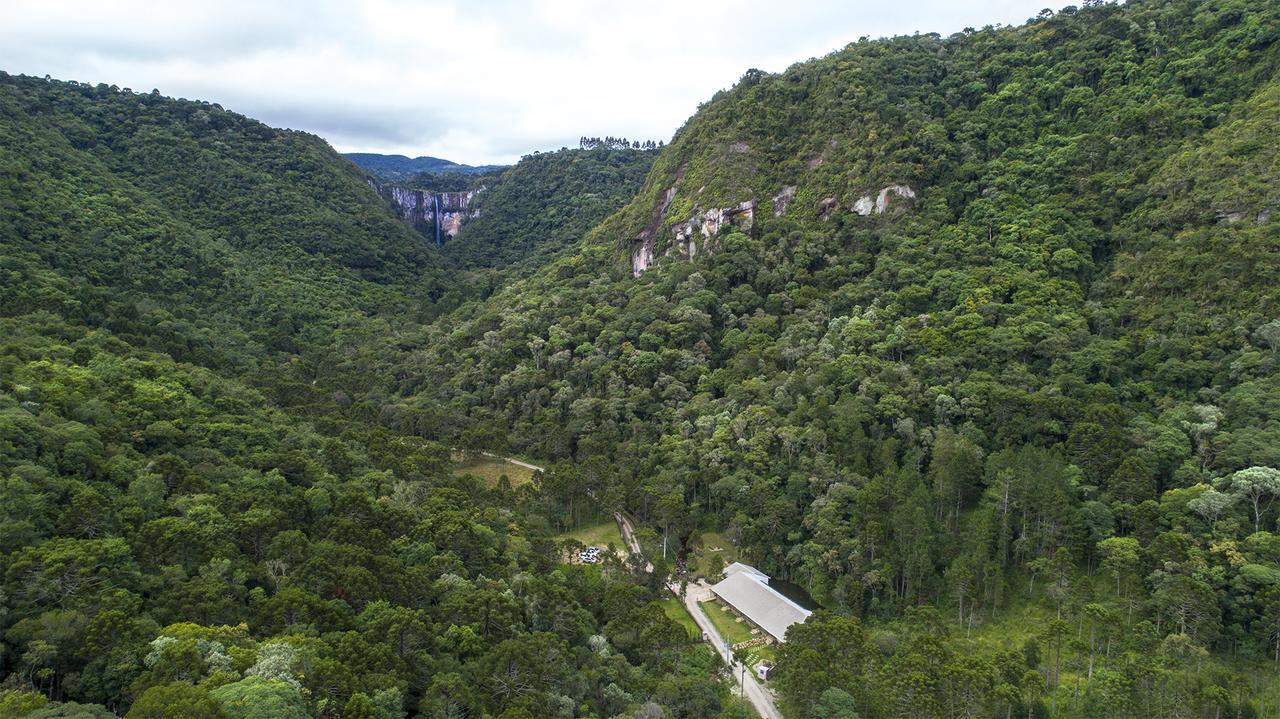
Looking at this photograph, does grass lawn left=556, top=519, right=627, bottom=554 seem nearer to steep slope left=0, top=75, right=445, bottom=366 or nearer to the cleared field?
the cleared field

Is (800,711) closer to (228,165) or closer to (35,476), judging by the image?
(35,476)

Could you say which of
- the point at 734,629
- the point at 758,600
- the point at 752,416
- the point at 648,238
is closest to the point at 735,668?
the point at 734,629

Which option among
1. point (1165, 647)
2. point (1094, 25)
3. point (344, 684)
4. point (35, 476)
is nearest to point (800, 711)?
point (1165, 647)

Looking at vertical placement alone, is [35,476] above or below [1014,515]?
above

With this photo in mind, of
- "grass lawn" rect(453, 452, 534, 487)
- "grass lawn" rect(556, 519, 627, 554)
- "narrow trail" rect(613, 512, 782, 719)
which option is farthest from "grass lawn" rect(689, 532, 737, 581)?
"grass lawn" rect(453, 452, 534, 487)

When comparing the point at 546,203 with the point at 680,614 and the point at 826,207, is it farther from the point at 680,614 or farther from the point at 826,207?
the point at 680,614

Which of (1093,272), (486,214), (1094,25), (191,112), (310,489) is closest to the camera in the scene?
(310,489)
